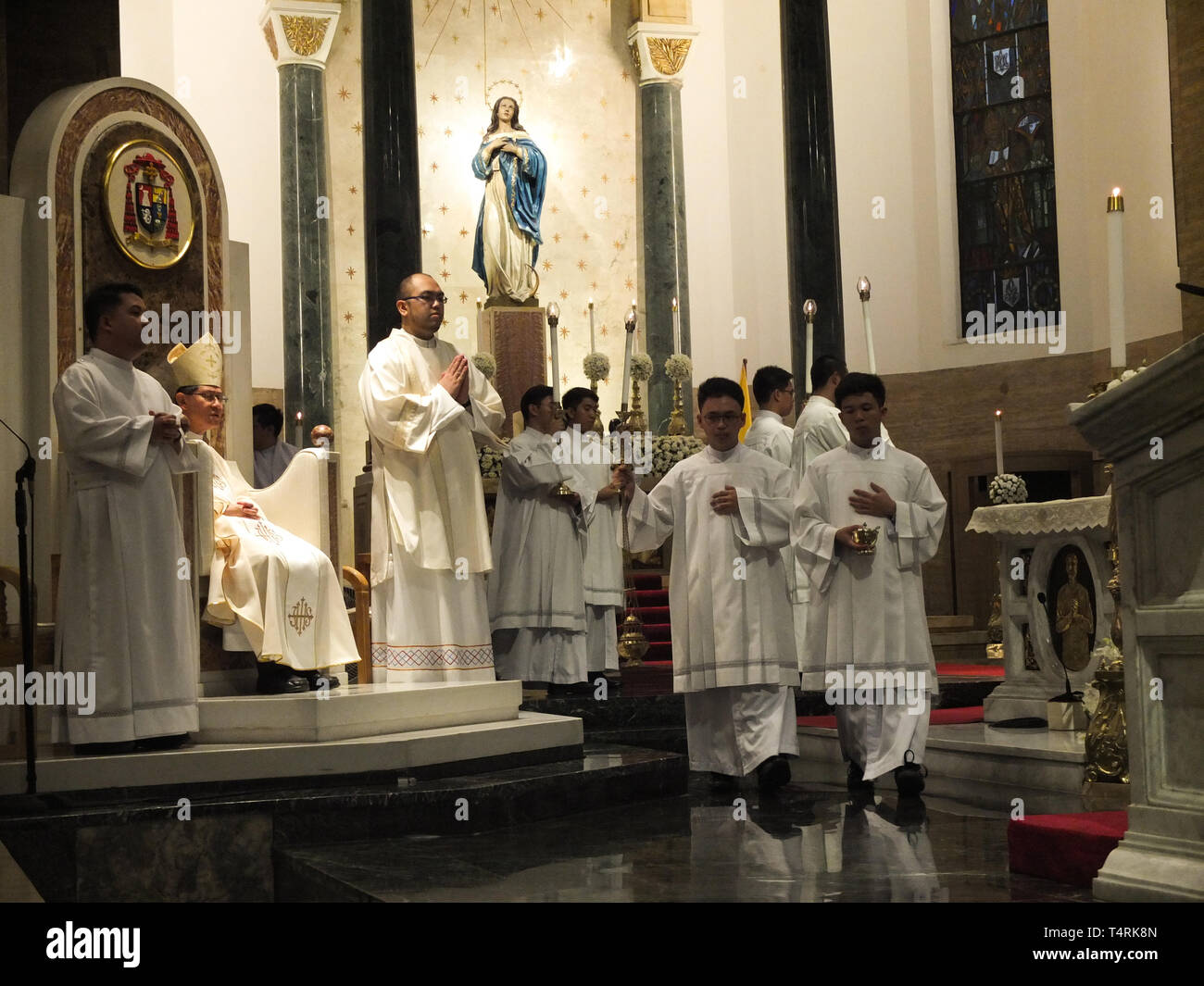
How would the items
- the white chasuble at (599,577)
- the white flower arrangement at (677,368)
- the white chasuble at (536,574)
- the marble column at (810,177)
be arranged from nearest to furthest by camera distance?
the white chasuble at (536,574), the white chasuble at (599,577), the marble column at (810,177), the white flower arrangement at (677,368)

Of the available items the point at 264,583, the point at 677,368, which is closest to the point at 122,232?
the point at 264,583

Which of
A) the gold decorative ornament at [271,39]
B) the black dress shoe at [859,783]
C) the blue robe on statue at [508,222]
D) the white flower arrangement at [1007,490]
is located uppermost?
the gold decorative ornament at [271,39]

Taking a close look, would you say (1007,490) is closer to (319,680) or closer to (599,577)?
(599,577)

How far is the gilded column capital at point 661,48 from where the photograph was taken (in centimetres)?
1491

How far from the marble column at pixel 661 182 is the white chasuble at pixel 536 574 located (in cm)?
639

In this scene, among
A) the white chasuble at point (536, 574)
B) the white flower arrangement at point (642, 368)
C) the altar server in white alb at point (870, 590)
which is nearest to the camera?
the altar server in white alb at point (870, 590)

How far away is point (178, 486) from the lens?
5594 millimetres

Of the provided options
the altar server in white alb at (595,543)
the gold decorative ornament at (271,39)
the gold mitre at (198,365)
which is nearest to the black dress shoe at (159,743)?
the gold mitre at (198,365)

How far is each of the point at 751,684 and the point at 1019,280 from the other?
337 inches

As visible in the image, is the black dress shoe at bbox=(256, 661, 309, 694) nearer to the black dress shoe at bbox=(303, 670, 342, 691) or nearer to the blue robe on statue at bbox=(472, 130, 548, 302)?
the black dress shoe at bbox=(303, 670, 342, 691)

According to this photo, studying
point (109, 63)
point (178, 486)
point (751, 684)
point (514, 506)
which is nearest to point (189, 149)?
point (109, 63)

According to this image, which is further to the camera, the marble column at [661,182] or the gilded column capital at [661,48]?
the gilded column capital at [661,48]

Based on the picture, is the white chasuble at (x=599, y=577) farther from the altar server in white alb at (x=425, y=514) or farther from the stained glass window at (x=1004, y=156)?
the stained glass window at (x=1004, y=156)

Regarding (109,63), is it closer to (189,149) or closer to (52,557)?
(189,149)
